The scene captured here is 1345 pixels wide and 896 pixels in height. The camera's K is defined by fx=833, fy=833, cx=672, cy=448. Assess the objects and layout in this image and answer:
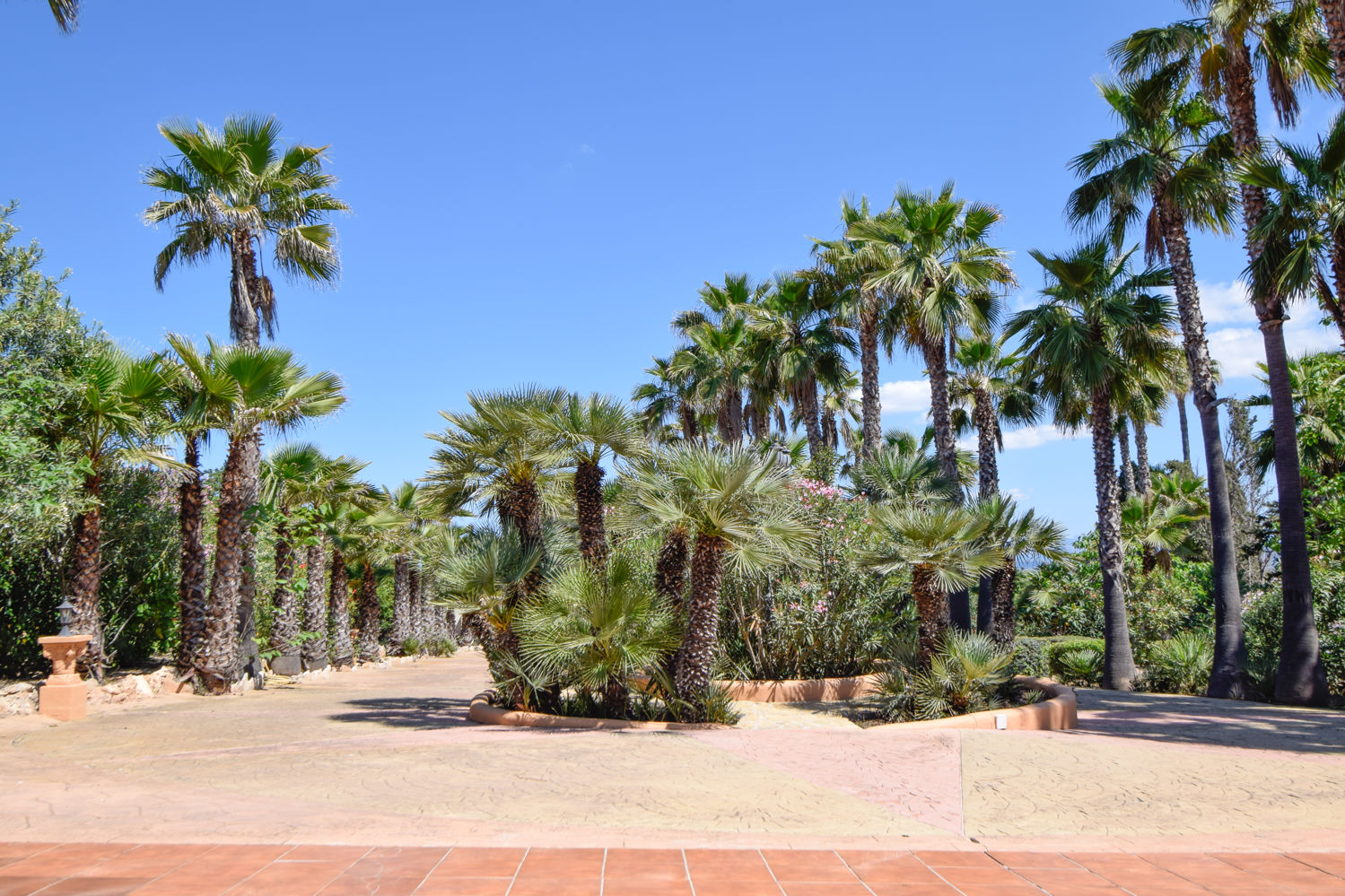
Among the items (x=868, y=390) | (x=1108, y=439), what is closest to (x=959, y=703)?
(x=1108, y=439)

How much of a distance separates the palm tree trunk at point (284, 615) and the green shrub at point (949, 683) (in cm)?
1337

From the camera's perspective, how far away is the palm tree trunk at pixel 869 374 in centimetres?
2045

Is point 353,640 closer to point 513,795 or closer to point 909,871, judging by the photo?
point 513,795

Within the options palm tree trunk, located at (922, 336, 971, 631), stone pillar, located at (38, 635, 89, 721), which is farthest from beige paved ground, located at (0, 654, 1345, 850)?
palm tree trunk, located at (922, 336, 971, 631)

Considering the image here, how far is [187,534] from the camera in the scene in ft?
48.0

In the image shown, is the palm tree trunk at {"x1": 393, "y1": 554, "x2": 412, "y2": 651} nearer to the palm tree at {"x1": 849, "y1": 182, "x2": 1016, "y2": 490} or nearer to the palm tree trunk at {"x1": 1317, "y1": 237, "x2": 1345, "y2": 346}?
the palm tree at {"x1": 849, "y1": 182, "x2": 1016, "y2": 490}

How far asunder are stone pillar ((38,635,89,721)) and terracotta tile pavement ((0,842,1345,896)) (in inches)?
294

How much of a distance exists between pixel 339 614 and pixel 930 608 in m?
17.0

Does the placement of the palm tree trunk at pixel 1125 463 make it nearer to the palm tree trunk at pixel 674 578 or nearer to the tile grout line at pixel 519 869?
the palm tree trunk at pixel 674 578

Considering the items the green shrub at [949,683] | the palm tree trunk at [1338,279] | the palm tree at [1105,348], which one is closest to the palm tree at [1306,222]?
the palm tree trunk at [1338,279]

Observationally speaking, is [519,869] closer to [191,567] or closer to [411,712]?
[411,712]

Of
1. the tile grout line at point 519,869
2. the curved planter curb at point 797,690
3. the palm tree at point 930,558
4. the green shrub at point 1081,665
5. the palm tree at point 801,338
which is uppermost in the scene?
the palm tree at point 801,338

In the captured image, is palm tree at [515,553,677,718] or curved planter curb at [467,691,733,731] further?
curved planter curb at [467,691,733,731]

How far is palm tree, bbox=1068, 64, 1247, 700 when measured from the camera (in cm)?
1497
